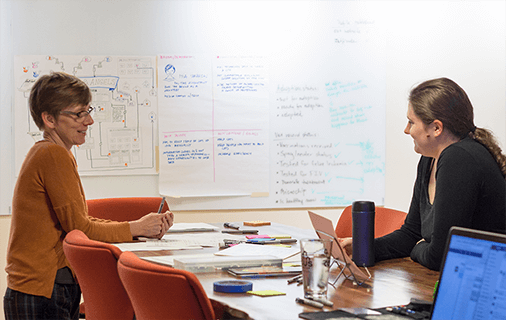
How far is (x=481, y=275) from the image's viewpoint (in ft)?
3.24

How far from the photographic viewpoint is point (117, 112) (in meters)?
3.98

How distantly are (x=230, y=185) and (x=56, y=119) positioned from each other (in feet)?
7.03

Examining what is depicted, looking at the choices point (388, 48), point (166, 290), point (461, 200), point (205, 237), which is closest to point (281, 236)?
point (205, 237)

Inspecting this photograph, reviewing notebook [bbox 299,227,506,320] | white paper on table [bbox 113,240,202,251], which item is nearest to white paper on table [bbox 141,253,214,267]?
white paper on table [bbox 113,240,202,251]

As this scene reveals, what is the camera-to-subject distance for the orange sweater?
1982 millimetres

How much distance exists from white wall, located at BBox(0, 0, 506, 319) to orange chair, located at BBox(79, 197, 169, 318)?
0.86 meters

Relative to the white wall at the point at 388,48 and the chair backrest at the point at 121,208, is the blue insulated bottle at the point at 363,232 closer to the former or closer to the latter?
the chair backrest at the point at 121,208

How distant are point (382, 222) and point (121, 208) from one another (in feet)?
4.86

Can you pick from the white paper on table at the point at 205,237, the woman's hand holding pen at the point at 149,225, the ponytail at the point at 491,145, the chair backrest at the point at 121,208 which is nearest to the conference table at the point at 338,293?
the ponytail at the point at 491,145

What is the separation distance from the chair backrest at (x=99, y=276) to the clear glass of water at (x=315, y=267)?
525 mm

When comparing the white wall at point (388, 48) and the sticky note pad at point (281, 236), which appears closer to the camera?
the sticky note pad at point (281, 236)

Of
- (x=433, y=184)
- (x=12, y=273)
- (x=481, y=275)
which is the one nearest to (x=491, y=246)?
(x=481, y=275)

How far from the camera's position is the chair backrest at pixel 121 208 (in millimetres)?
3109

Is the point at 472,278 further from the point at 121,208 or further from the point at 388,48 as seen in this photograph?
the point at 388,48
